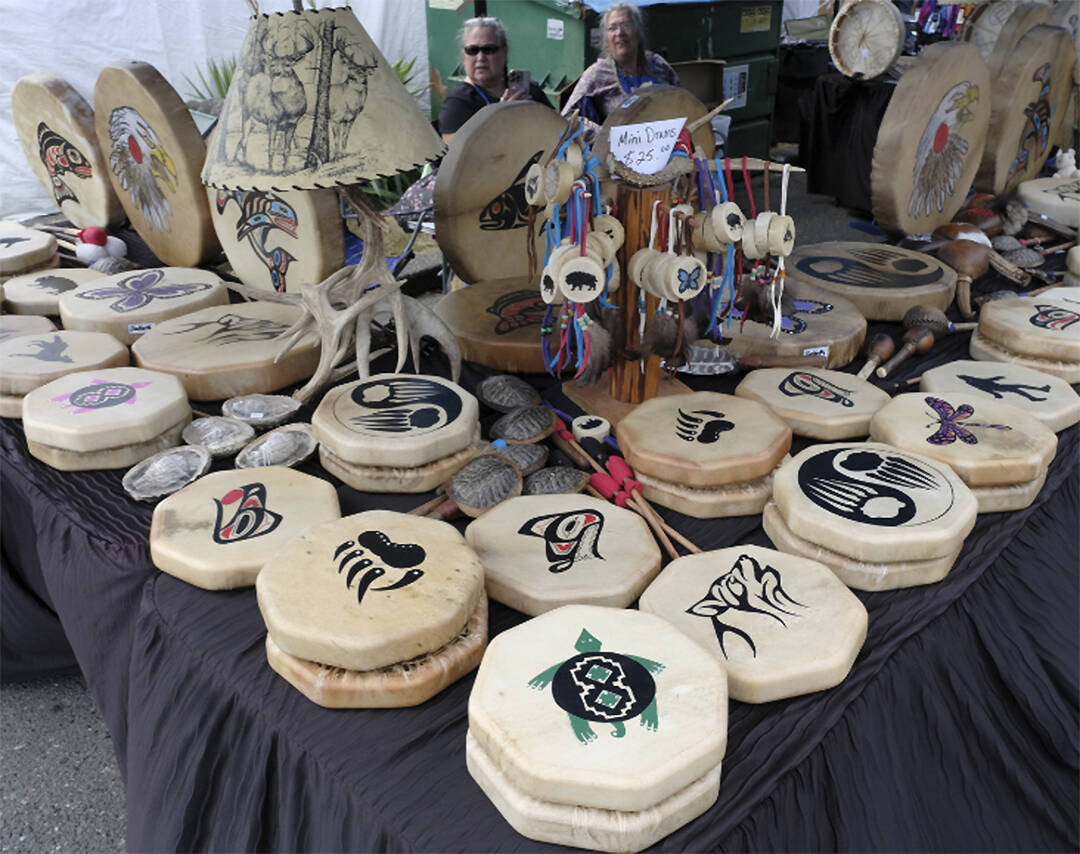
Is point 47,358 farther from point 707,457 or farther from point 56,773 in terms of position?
point 707,457

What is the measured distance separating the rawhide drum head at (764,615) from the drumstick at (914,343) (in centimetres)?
93

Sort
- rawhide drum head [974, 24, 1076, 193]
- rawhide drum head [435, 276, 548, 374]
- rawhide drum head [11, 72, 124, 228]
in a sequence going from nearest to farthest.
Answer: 1. rawhide drum head [435, 276, 548, 374]
2. rawhide drum head [11, 72, 124, 228]
3. rawhide drum head [974, 24, 1076, 193]

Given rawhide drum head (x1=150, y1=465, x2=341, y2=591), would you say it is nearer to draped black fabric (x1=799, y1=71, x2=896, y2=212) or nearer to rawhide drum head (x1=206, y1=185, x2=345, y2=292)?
rawhide drum head (x1=206, y1=185, x2=345, y2=292)

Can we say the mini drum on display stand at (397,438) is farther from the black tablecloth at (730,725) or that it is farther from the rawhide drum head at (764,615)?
the rawhide drum head at (764,615)

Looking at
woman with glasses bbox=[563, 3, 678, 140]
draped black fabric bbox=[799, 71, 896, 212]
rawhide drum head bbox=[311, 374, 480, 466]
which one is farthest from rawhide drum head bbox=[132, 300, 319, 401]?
draped black fabric bbox=[799, 71, 896, 212]

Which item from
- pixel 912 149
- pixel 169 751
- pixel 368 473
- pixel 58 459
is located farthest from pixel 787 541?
pixel 912 149

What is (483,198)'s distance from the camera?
6.84 ft

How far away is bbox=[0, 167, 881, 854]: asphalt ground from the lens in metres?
1.70

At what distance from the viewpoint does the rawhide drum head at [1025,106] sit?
9.85 ft

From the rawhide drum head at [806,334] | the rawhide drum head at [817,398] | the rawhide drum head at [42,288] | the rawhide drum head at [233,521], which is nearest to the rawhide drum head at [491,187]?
the rawhide drum head at [806,334]

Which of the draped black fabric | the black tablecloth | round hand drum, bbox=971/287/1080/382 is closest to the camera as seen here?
the black tablecloth

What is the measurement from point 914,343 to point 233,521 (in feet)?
5.24

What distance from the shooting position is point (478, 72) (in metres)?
3.41

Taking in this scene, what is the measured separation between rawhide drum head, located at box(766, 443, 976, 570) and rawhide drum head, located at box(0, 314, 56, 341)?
5.87 ft
